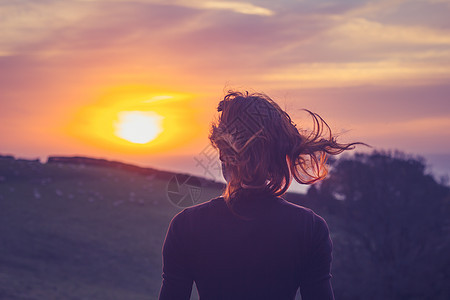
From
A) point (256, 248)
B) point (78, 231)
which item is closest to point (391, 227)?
point (78, 231)

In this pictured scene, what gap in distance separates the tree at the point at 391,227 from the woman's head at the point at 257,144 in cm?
1649

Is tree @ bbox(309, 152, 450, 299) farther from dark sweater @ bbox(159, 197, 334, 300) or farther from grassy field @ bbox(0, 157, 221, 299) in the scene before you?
dark sweater @ bbox(159, 197, 334, 300)

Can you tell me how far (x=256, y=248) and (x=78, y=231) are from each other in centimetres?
1924

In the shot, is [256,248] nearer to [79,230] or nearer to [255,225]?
[255,225]

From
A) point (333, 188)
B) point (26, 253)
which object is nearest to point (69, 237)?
point (26, 253)

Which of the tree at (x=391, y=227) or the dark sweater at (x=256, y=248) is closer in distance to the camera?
the dark sweater at (x=256, y=248)

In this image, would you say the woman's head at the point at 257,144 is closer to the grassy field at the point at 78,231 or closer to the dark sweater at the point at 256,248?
the dark sweater at the point at 256,248

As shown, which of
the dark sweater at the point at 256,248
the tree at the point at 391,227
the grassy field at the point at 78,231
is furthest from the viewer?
the tree at the point at 391,227

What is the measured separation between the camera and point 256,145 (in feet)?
8.53

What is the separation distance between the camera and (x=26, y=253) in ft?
59.2

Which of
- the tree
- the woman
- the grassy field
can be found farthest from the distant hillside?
the woman

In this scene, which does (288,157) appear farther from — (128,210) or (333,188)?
(128,210)

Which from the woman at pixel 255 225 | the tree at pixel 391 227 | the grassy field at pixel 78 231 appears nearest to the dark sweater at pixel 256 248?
the woman at pixel 255 225

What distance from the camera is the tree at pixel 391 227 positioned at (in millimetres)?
17719
